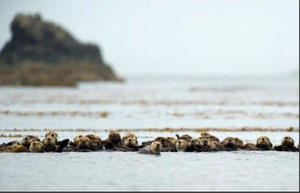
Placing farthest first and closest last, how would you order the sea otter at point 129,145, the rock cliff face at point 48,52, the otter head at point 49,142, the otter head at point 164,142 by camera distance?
1. the rock cliff face at point 48,52
2. the otter head at point 164,142
3. the sea otter at point 129,145
4. the otter head at point 49,142

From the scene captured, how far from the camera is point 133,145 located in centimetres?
1909

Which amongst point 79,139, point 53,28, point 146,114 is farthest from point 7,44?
point 79,139

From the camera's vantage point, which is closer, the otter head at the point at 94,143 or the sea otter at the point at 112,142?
the otter head at the point at 94,143

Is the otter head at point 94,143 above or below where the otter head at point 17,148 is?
above

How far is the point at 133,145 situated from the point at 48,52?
472 ft

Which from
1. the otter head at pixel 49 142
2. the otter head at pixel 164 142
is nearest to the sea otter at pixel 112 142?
the otter head at pixel 164 142

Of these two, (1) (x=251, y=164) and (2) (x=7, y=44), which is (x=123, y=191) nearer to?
(1) (x=251, y=164)

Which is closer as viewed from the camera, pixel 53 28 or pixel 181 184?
pixel 181 184

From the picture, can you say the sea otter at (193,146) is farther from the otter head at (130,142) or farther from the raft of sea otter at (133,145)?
the otter head at (130,142)

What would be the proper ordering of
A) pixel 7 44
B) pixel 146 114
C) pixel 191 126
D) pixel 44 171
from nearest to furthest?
pixel 44 171, pixel 191 126, pixel 146 114, pixel 7 44

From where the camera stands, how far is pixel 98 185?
13.9 metres

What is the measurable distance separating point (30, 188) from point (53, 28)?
15733 cm

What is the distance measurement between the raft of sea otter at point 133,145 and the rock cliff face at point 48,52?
394 ft

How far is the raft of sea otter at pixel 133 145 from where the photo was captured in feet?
61.0
